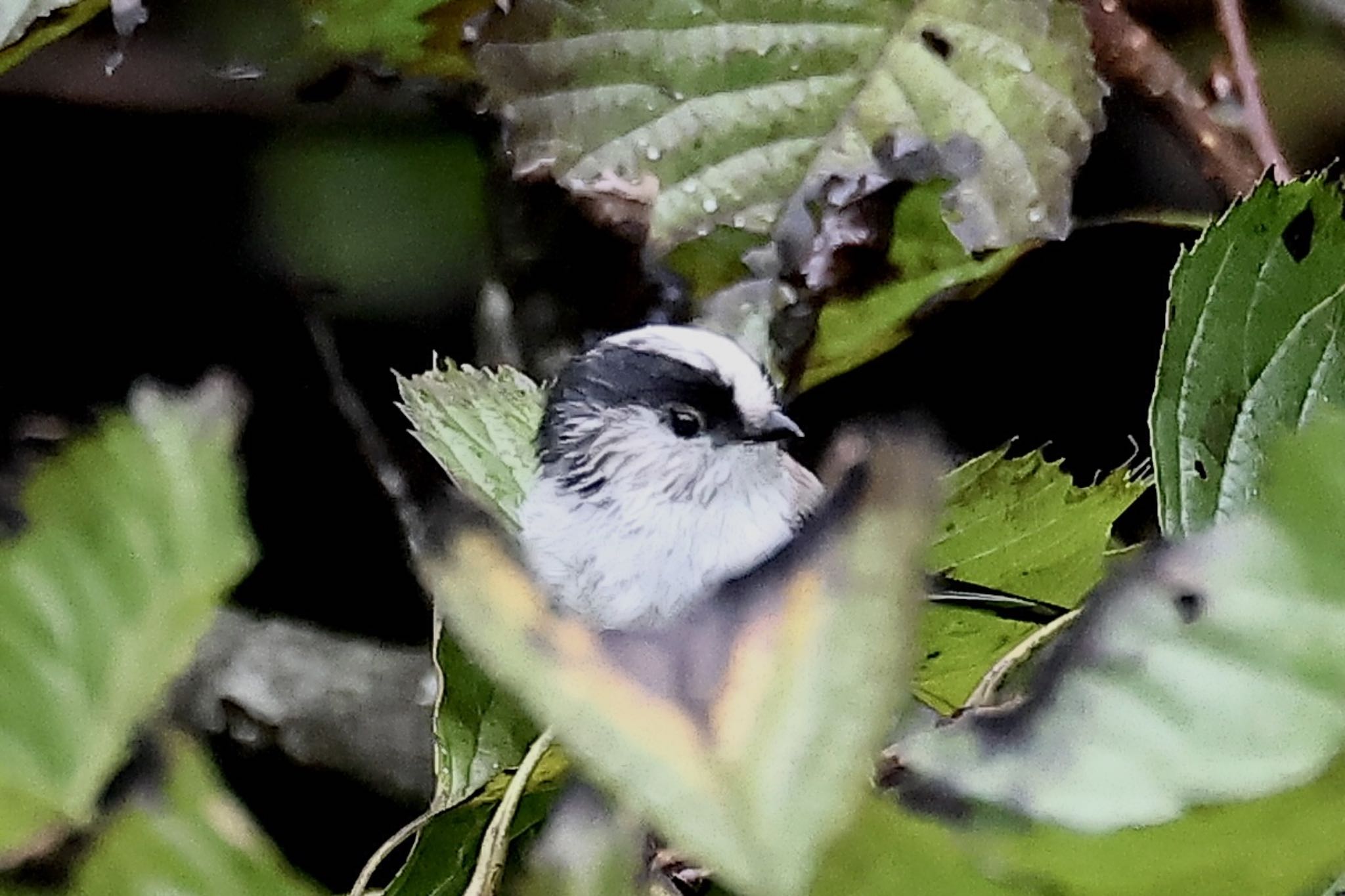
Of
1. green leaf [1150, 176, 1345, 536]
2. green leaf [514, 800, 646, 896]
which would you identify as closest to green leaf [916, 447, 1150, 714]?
green leaf [1150, 176, 1345, 536]

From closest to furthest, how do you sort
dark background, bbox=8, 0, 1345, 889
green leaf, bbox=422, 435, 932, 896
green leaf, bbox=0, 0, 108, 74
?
1. green leaf, bbox=422, 435, 932, 896
2. green leaf, bbox=0, 0, 108, 74
3. dark background, bbox=8, 0, 1345, 889

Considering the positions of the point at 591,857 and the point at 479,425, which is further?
the point at 479,425

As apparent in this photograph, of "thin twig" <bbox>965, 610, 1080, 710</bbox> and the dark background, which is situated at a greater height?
"thin twig" <bbox>965, 610, 1080, 710</bbox>

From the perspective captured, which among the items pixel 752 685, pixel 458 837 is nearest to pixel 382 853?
pixel 458 837

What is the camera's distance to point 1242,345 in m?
0.37

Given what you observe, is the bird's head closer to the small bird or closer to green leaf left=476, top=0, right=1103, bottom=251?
the small bird

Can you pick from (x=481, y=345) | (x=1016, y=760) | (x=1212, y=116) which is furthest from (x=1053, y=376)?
(x=1016, y=760)

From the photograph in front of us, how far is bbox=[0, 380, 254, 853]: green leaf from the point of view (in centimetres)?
24

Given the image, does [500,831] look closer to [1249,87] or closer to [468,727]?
[468,727]

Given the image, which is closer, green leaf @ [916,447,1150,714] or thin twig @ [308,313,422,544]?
green leaf @ [916,447,1150,714]

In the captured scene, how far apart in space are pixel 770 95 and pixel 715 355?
137 mm

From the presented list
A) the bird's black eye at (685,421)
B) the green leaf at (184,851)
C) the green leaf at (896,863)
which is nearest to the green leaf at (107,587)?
the green leaf at (184,851)

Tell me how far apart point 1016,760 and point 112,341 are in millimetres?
544

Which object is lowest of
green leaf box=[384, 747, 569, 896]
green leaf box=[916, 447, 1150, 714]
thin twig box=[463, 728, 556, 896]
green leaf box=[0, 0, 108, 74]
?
green leaf box=[916, 447, 1150, 714]
